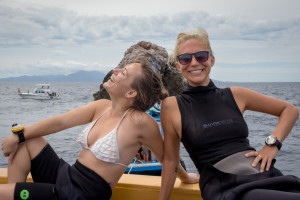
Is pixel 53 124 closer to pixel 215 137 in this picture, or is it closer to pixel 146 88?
pixel 146 88

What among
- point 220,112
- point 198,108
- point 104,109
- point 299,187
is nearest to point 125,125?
point 104,109

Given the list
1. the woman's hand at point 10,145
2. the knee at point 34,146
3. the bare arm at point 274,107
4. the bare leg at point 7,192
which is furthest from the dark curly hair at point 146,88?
the bare leg at point 7,192

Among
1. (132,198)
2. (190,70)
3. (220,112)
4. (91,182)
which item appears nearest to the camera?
(91,182)

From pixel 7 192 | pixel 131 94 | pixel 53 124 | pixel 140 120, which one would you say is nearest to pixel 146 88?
pixel 131 94

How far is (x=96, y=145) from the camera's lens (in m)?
2.01

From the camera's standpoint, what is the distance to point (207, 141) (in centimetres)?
199

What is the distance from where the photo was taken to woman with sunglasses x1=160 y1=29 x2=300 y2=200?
1882 millimetres

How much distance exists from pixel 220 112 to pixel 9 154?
1590mm

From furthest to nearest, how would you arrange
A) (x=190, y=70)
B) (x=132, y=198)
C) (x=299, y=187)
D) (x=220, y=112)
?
(x=132, y=198) < (x=190, y=70) < (x=220, y=112) < (x=299, y=187)

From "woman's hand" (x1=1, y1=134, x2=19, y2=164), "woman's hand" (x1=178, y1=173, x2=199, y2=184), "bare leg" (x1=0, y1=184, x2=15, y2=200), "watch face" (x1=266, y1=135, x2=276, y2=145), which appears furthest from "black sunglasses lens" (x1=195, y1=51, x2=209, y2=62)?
"bare leg" (x1=0, y1=184, x2=15, y2=200)

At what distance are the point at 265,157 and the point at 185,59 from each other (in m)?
0.90

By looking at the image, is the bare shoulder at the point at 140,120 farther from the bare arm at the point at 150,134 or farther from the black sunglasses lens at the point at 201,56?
the black sunglasses lens at the point at 201,56

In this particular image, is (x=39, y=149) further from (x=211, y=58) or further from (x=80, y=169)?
(x=211, y=58)

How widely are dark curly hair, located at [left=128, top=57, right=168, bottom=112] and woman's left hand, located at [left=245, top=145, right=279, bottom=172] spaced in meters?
0.77
